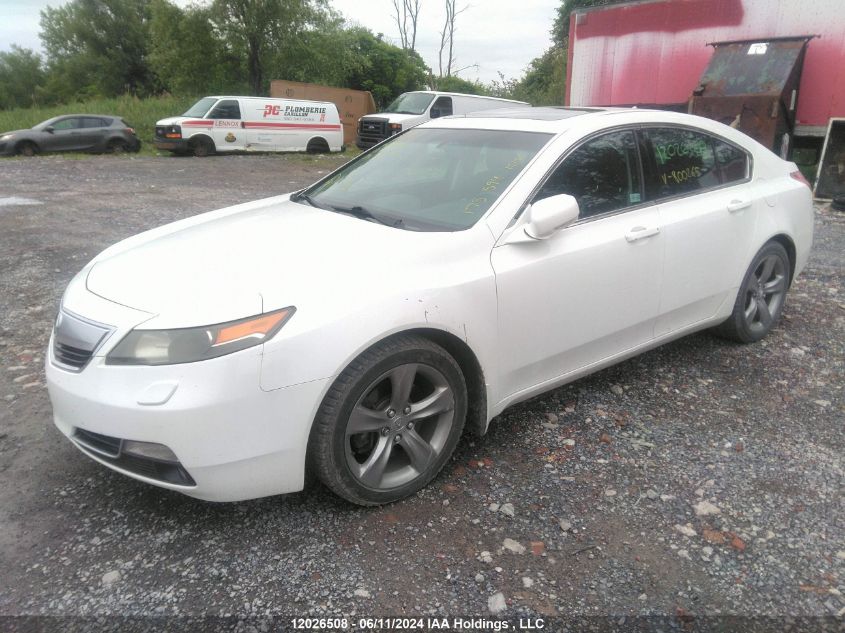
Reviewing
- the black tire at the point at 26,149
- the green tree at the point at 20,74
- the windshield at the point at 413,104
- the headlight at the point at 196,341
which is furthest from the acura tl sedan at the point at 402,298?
the green tree at the point at 20,74

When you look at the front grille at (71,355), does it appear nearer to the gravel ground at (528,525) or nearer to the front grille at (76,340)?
the front grille at (76,340)

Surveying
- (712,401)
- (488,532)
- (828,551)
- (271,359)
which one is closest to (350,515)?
(488,532)

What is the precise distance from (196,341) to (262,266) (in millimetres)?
489

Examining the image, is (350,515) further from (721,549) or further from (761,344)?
(761,344)

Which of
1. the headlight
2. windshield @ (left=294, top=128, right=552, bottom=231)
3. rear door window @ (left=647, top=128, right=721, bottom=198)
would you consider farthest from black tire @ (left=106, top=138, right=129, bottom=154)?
the headlight

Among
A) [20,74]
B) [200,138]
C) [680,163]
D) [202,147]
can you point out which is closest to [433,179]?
[680,163]

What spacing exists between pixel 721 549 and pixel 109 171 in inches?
582

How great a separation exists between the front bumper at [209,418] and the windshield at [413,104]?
1737cm

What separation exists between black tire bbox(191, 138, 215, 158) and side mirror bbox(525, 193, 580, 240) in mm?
17679

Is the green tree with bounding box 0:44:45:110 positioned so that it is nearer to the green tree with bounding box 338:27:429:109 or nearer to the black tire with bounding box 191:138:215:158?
the green tree with bounding box 338:27:429:109

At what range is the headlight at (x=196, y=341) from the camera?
2211 millimetres

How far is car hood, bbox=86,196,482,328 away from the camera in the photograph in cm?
235

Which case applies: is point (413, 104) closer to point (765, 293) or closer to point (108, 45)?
point (765, 293)

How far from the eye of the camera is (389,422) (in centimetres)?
260
